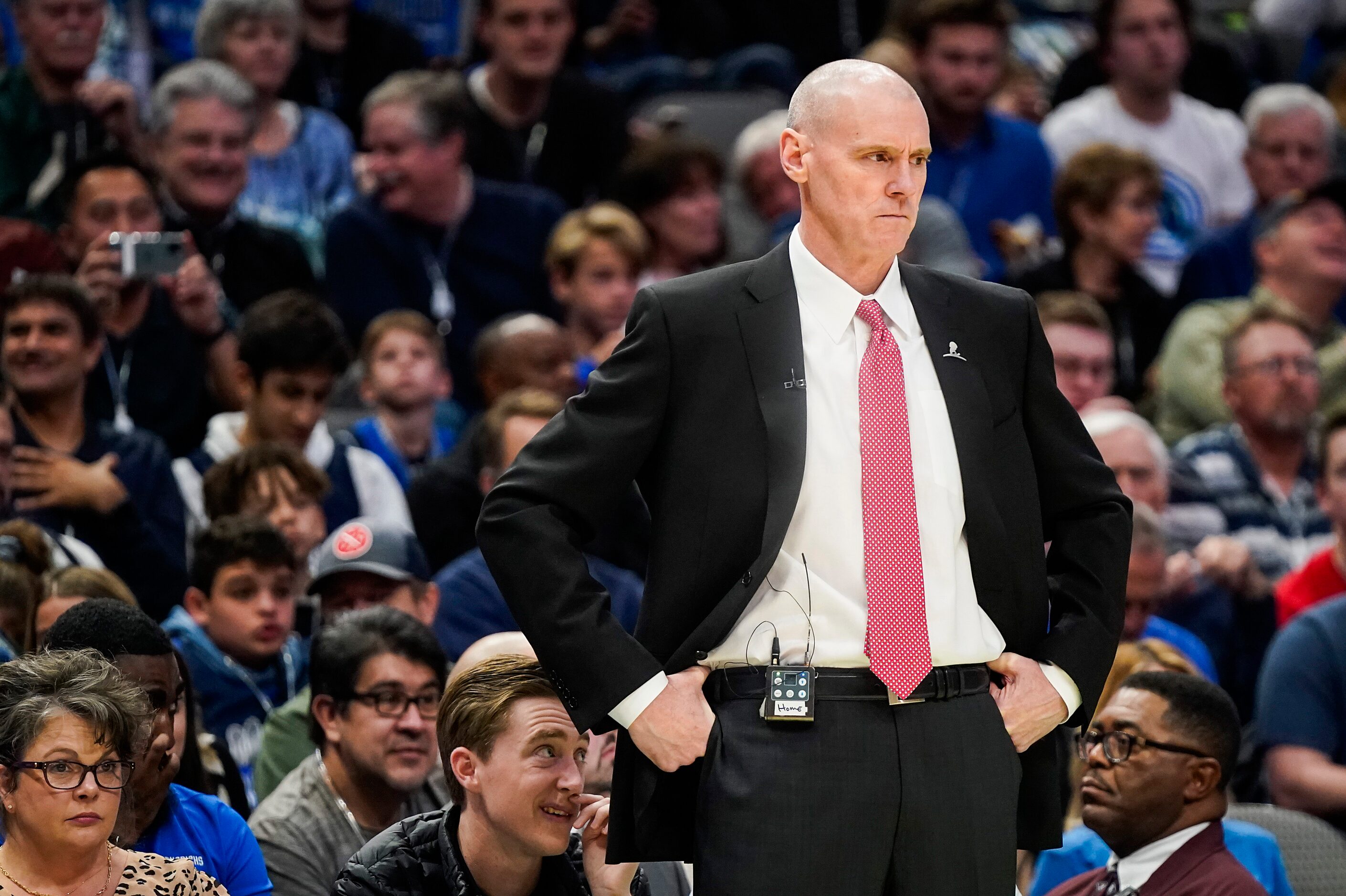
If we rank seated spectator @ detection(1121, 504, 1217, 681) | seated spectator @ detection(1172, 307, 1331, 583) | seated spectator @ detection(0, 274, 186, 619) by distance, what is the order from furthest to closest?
seated spectator @ detection(1172, 307, 1331, 583)
seated spectator @ detection(1121, 504, 1217, 681)
seated spectator @ detection(0, 274, 186, 619)

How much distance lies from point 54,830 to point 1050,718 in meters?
1.53

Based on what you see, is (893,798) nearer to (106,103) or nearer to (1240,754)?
(1240,754)

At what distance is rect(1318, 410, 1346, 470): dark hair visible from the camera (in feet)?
20.0

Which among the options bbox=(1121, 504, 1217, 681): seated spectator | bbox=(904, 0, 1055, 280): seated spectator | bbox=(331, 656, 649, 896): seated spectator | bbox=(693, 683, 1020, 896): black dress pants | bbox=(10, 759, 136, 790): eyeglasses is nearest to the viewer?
bbox=(693, 683, 1020, 896): black dress pants

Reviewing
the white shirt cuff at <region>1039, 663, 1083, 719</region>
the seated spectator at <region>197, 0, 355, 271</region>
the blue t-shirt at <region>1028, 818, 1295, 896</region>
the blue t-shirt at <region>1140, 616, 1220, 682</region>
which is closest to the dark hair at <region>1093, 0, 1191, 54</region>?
the seated spectator at <region>197, 0, 355, 271</region>

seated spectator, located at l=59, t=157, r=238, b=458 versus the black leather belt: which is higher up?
seated spectator, located at l=59, t=157, r=238, b=458

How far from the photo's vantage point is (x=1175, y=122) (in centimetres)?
882

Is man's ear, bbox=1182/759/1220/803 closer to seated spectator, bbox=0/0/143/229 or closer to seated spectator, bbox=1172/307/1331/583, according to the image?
seated spectator, bbox=1172/307/1331/583

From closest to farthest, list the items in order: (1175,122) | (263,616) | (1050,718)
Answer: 1. (1050,718)
2. (263,616)
3. (1175,122)

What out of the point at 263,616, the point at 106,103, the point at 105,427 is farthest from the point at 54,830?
the point at 106,103

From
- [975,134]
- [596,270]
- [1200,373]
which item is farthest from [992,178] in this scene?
[596,270]

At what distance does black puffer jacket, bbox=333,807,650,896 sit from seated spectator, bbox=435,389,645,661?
1576 mm

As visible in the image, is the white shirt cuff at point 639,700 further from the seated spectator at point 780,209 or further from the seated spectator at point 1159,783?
the seated spectator at point 780,209

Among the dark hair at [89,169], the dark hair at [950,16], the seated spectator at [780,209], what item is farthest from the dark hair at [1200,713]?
the dark hair at [950,16]
